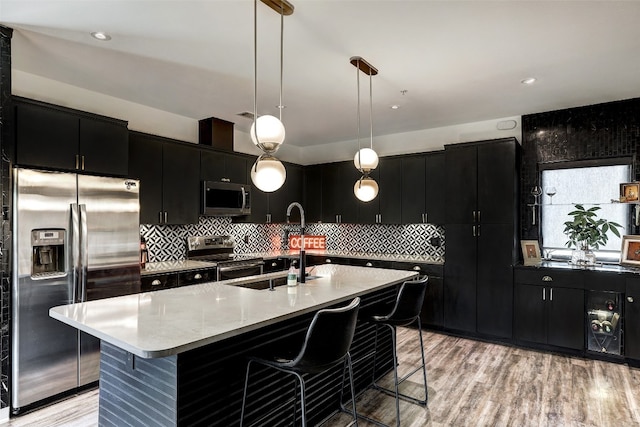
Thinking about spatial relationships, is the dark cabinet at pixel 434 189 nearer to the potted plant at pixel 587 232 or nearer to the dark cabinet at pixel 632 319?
Result: the potted plant at pixel 587 232

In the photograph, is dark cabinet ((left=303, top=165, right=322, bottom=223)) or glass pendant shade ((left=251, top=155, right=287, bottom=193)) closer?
glass pendant shade ((left=251, top=155, right=287, bottom=193))

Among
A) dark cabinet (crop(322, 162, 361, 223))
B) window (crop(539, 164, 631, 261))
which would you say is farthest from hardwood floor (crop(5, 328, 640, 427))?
dark cabinet (crop(322, 162, 361, 223))

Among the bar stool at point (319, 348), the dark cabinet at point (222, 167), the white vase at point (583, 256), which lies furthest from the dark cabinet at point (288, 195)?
the white vase at point (583, 256)

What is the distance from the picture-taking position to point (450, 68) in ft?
10.3

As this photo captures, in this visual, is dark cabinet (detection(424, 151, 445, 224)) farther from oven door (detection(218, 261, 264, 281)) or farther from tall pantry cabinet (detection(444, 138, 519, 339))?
oven door (detection(218, 261, 264, 281))

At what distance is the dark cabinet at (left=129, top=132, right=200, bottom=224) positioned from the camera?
3.88 metres

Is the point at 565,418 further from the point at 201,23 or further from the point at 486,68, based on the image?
the point at 201,23

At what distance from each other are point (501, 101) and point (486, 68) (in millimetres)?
1092

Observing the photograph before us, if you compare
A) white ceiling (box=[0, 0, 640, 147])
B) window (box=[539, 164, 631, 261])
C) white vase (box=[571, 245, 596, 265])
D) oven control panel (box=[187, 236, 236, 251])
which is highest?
white ceiling (box=[0, 0, 640, 147])

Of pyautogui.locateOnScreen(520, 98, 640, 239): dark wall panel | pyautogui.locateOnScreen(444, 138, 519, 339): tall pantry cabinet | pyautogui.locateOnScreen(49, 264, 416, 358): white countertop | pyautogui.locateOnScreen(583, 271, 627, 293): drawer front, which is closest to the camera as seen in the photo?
pyautogui.locateOnScreen(49, 264, 416, 358): white countertop

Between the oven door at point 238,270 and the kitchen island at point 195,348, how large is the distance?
5.68 ft

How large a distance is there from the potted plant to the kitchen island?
2.99 meters

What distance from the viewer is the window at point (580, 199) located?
413cm

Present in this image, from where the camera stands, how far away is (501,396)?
9.75 feet
